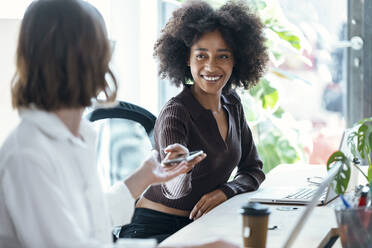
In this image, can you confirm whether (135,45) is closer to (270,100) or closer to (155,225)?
→ (270,100)

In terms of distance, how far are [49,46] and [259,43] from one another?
1.53 metres

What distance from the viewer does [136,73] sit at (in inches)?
162

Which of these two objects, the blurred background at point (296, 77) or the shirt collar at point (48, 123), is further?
the blurred background at point (296, 77)

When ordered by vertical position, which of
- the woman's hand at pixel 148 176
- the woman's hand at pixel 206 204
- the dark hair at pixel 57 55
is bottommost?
the woman's hand at pixel 206 204

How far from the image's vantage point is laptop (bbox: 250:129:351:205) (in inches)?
79.3

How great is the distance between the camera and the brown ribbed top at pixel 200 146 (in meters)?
2.15

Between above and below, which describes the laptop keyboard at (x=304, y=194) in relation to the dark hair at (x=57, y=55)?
below

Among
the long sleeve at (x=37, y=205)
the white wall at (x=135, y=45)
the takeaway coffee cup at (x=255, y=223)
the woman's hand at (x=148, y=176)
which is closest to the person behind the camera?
the long sleeve at (x=37, y=205)

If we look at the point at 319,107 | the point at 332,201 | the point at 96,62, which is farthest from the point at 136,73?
the point at 96,62

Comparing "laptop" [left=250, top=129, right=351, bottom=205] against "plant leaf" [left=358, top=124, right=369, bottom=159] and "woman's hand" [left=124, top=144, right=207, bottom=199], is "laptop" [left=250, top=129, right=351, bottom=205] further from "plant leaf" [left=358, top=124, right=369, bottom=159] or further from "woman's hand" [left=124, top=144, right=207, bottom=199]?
"woman's hand" [left=124, top=144, right=207, bottom=199]

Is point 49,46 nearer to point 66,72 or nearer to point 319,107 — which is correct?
point 66,72

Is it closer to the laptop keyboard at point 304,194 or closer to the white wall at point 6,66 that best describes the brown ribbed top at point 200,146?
the laptop keyboard at point 304,194

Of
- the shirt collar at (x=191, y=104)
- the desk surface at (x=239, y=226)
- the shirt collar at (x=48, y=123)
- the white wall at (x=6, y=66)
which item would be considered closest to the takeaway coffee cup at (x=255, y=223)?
the desk surface at (x=239, y=226)

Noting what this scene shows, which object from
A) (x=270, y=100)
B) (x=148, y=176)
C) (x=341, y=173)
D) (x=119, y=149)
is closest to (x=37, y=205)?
(x=148, y=176)
